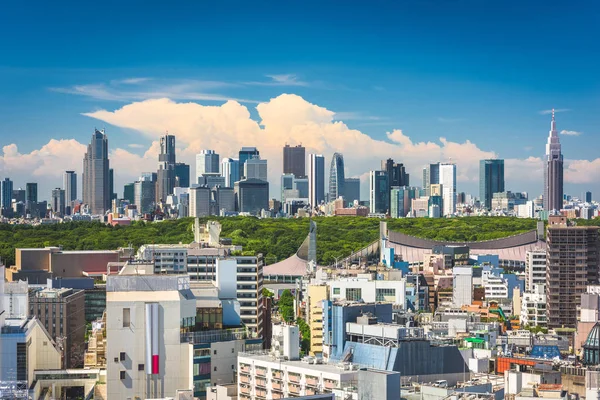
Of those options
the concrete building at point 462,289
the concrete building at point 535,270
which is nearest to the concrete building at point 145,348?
the concrete building at point 462,289

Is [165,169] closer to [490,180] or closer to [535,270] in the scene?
[490,180]

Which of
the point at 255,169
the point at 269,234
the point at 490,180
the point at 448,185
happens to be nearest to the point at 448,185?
the point at 448,185

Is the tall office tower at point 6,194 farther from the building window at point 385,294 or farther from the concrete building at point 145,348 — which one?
the concrete building at point 145,348

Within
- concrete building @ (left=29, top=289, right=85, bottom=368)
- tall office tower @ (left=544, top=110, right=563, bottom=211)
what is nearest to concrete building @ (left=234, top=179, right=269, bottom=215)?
tall office tower @ (left=544, top=110, right=563, bottom=211)

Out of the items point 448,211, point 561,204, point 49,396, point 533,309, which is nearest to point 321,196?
point 448,211

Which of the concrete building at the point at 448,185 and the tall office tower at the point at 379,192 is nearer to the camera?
the tall office tower at the point at 379,192

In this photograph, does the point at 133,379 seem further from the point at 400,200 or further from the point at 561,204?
the point at 400,200

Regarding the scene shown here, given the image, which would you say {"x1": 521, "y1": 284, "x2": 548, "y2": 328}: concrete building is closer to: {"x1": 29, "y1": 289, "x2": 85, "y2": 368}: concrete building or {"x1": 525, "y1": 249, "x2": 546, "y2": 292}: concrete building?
{"x1": 525, "y1": 249, "x2": 546, "y2": 292}: concrete building
